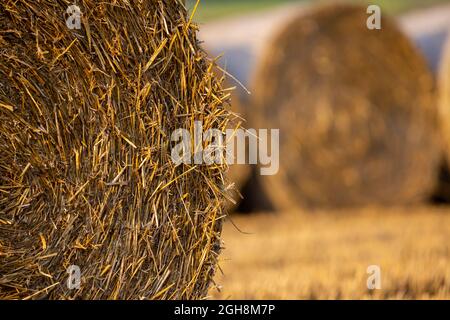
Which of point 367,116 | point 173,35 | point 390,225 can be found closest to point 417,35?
point 367,116

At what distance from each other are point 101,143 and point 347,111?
12.8 feet

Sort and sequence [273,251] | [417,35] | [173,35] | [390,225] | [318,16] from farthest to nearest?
[417,35] → [318,16] → [390,225] → [273,251] → [173,35]

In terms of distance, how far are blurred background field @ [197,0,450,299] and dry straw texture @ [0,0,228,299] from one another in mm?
191

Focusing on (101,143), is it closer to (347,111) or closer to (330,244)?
(330,244)

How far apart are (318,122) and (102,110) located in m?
3.81

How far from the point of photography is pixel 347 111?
6211mm

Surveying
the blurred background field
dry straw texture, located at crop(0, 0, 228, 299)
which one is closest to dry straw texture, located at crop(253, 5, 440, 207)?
the blurred background field

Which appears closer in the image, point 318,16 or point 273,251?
point 273,251

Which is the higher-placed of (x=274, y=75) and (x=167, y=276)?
(x=274, y=75)

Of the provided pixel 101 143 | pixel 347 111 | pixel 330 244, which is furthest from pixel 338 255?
pixel 101 143

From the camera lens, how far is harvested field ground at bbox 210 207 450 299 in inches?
133

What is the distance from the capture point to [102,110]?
2.55m

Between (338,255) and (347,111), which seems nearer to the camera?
(338,255)

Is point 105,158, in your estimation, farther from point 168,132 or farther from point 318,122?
point 318,122
